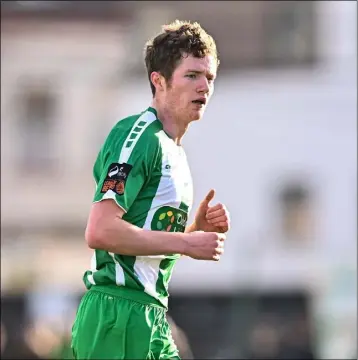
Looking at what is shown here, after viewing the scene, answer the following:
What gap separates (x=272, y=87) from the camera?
41219mm

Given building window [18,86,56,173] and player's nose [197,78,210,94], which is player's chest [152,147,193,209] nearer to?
player's nose [197,78,210,94]

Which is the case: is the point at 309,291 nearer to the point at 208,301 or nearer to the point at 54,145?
the point at 208,301

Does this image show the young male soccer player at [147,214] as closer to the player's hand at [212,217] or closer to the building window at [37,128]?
the player's hand at [212,217]

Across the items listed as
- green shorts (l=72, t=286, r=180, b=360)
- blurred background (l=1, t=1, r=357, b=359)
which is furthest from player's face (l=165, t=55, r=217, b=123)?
blurred background (l=1, t=1, r=357, b=359)

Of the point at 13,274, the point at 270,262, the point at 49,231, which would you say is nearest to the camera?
the point at 13,274

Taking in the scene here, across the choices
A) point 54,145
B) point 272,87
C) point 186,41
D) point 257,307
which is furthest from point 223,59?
point 186,41

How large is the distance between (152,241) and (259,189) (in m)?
34.4

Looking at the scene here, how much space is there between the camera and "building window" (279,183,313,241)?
40.9 meters

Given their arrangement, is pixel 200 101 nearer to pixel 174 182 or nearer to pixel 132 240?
pixel 174 182

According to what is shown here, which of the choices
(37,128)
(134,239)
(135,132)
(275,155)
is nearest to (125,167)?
(135,132)

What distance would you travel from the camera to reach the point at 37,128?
140ft

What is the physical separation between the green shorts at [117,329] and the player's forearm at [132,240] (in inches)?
12.3

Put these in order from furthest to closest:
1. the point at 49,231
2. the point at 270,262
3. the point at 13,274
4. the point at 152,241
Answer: the point at 49,231 → the point at 270,262 → the point at 13,274 → the point at 152,241

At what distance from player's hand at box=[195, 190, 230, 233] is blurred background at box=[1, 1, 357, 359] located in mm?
30226
